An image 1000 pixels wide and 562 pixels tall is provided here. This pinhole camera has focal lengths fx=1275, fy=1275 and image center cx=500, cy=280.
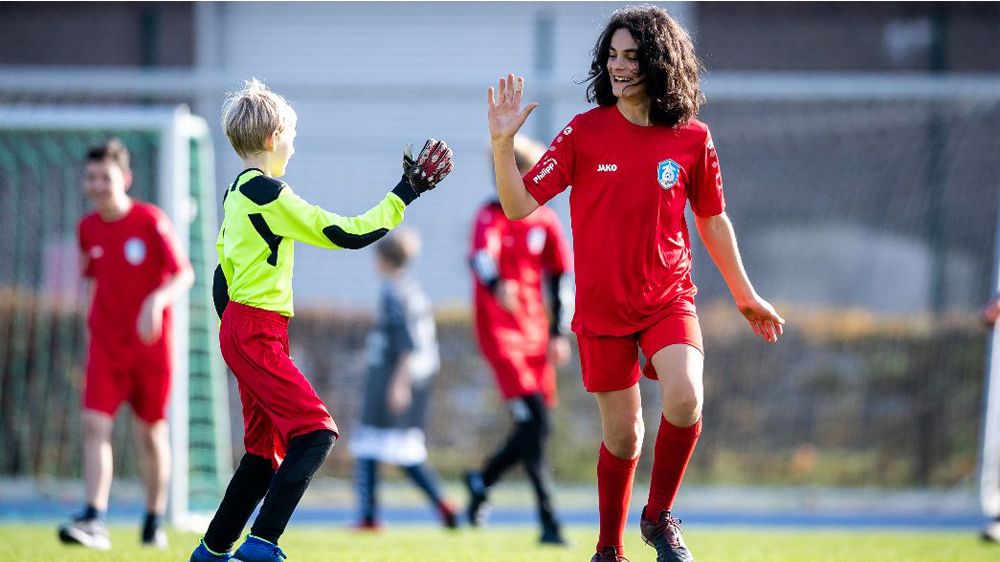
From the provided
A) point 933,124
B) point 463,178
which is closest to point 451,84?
point 463,178

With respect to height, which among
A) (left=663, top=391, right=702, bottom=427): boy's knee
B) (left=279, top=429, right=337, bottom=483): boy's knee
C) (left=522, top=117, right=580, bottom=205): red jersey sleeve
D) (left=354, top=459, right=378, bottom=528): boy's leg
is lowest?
(left=354, top=459, right=378, bottom=528): boy's leg

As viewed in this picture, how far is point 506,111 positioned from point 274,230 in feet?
2.83

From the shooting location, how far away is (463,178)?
10266 mm

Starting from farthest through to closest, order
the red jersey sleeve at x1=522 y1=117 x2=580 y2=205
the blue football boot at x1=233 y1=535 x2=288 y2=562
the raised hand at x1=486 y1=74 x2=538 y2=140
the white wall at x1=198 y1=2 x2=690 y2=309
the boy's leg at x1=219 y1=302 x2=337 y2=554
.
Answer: the white wall at x1=198 y1=2 x2=690 y2=309, the red jersey sleeve at x1=522 y1=117 x2=580 y2=205, the raised hand at x1=486 y1=74 x2=538 y2=140, the boy's leg at x1=219 y1=302 x2=337 y2=554, the blue football boot at x1=233 y1=535 x2=288 y2=562

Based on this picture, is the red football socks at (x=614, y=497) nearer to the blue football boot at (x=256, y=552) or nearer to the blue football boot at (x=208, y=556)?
the blue football boot at (x=256, y=552)

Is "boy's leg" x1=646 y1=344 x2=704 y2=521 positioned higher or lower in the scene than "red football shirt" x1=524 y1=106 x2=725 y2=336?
lower

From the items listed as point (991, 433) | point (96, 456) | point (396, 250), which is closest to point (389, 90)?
point (396, 250)

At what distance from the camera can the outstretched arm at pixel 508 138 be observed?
4215 mm

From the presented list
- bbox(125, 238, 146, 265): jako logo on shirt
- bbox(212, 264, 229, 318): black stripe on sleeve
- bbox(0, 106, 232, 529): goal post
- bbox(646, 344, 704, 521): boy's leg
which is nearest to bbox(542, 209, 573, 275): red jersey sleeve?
bbox(0, 106, 232, 529): goal post

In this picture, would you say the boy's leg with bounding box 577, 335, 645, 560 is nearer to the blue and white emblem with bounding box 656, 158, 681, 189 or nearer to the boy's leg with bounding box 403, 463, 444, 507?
the blue and white emblem with bounding box 656, 158, 681, 189

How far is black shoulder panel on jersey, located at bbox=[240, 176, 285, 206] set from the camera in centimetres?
402

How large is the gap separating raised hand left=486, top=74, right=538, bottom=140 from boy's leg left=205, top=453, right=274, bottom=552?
52.7 inches

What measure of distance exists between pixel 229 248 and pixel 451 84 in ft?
15.7

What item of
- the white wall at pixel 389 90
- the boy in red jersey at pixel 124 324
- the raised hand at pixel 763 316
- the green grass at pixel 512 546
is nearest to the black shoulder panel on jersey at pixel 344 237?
the raised hand at pixel 763 316
